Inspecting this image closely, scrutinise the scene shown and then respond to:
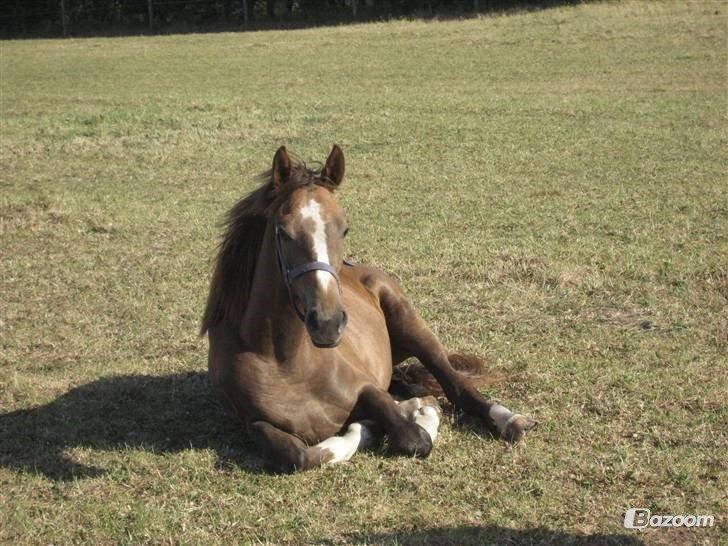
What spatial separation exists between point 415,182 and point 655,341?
583cm

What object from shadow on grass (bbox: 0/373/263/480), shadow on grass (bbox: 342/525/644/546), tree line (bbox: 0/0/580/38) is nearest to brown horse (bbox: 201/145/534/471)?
shadow on grass (bbox: 0/373/263/480)

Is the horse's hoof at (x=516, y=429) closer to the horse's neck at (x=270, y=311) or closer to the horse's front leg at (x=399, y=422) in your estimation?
the horse's front leg at (x=399, y=422)

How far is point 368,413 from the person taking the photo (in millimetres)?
5238

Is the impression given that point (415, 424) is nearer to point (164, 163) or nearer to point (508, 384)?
point (508, 384)

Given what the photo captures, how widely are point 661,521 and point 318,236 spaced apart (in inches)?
74.8

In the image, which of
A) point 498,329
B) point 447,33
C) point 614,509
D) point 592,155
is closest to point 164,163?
point 592,155

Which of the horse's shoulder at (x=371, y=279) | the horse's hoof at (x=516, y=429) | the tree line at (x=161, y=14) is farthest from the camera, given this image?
the tree line at (x=161, y=14)

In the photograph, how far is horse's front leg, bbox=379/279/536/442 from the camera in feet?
17.4

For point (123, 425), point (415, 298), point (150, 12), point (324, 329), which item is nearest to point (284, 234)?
point (324, 329)

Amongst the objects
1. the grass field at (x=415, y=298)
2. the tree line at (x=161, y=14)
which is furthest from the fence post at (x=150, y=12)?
the grass field at (x=415, y=298)

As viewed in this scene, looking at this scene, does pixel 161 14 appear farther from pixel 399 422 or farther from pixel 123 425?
pixel 399 422

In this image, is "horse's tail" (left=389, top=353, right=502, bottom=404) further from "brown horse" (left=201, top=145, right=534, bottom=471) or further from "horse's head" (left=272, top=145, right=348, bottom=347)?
"horse's head" (left=272, top=145, right=348, bottom=347)

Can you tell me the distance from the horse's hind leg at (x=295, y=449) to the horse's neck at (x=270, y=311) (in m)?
0.40

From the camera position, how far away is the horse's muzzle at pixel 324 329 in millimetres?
4426
